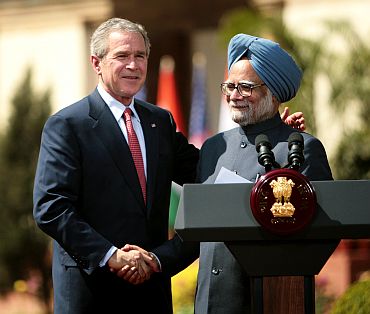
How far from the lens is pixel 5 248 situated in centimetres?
1322

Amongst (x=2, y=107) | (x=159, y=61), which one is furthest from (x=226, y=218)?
(x=159, y=61)

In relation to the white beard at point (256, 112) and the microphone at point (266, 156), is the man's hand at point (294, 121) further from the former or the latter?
the microphone at point (266, 156)

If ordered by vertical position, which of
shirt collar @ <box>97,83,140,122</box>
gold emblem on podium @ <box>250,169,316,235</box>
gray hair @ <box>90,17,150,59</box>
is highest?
gray hair @ <box>90,17,150,59</box>

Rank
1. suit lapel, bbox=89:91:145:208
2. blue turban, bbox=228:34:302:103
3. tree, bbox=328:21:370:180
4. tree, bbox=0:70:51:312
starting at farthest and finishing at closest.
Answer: tree, bbox=0:70:51:312
tree, bbox=328:21:370:180
suit lapel, bbox=89:91:145:208
blue turban, bbox=228:34:302:103

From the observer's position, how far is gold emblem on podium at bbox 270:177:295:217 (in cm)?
380

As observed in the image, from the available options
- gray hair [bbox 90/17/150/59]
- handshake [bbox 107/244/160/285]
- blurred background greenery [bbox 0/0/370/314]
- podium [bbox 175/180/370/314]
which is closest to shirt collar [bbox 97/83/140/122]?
gray hair [bbox 90/17/150/59]

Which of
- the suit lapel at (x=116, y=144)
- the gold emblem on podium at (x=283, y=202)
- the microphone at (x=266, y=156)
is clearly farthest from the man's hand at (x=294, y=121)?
the gold emblem on podium at (x=283, y=202)

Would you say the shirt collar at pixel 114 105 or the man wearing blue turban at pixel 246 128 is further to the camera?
the shirt collar at pixel 114 105

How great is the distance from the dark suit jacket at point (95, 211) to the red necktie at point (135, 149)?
0.09 ft

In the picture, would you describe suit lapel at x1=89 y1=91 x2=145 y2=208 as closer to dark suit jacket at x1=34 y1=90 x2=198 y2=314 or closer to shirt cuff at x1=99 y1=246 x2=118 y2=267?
dark suit jacket at x1=34 y1=90 x2=198 y2=314

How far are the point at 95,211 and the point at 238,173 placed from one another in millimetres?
598

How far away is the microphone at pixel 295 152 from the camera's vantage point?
387 cm

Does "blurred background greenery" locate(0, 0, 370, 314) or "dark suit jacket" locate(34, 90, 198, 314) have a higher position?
"blurred background greenery" locate(0, 0, 370, 314)

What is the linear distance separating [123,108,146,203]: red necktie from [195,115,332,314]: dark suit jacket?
28cm
